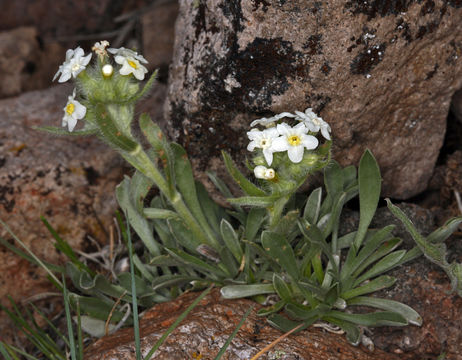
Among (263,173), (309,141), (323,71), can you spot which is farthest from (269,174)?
(323,71)

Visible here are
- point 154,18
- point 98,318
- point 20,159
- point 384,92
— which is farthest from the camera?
point 154,18

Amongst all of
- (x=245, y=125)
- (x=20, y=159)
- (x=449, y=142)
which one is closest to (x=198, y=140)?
(x=245, y=125)

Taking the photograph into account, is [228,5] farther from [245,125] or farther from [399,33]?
[399,33]

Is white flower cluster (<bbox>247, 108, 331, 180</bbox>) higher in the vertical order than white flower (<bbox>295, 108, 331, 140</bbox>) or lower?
lower

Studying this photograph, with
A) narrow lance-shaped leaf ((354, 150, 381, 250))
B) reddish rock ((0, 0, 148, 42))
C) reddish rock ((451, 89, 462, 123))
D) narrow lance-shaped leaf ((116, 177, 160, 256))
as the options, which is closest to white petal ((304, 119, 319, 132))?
narrow lance-shaped leaf ((354, 150, 381, 250))

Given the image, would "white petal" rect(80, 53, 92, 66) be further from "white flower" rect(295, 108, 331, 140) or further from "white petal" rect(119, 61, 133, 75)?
"white flower" rect(295, 108, 331, 140)

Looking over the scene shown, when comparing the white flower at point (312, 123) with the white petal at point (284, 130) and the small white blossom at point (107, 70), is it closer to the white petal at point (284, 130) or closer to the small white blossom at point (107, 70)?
the white petal at point (284, 130)

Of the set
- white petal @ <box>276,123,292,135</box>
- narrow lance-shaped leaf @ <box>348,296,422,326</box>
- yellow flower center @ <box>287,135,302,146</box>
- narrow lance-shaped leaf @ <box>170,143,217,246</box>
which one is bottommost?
narrow lance-shaped leaf @ <box>348,296,422,326</box>
